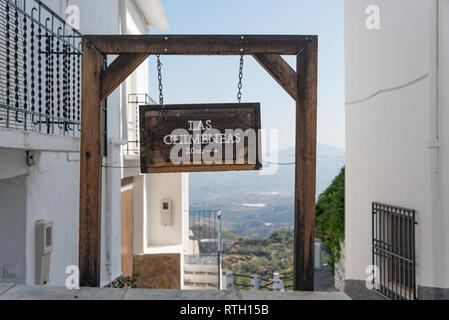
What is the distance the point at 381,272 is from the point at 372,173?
1554 mm

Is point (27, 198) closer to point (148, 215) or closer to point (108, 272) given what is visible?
point (108, 272)

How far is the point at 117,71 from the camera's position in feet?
10.9

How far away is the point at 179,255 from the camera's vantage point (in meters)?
10.8

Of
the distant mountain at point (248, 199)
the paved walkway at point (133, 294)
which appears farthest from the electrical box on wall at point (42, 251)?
the distant mountain at point (248, 199)

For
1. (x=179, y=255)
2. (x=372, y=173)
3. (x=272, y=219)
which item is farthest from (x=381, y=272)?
(x=272, y=219)

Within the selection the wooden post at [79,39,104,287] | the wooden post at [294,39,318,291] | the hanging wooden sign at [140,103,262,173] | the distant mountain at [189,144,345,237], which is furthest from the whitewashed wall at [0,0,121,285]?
the distant mountain at [189,144,345,237]

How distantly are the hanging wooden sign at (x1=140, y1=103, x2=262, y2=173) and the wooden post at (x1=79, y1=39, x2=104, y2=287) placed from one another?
373mm

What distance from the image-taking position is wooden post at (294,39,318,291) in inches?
127

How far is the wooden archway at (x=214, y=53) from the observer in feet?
10.6

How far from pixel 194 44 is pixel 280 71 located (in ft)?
2.33

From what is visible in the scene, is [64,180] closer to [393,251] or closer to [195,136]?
[195,136]

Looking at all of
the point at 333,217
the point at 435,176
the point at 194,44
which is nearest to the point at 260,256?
the point at 333,217
